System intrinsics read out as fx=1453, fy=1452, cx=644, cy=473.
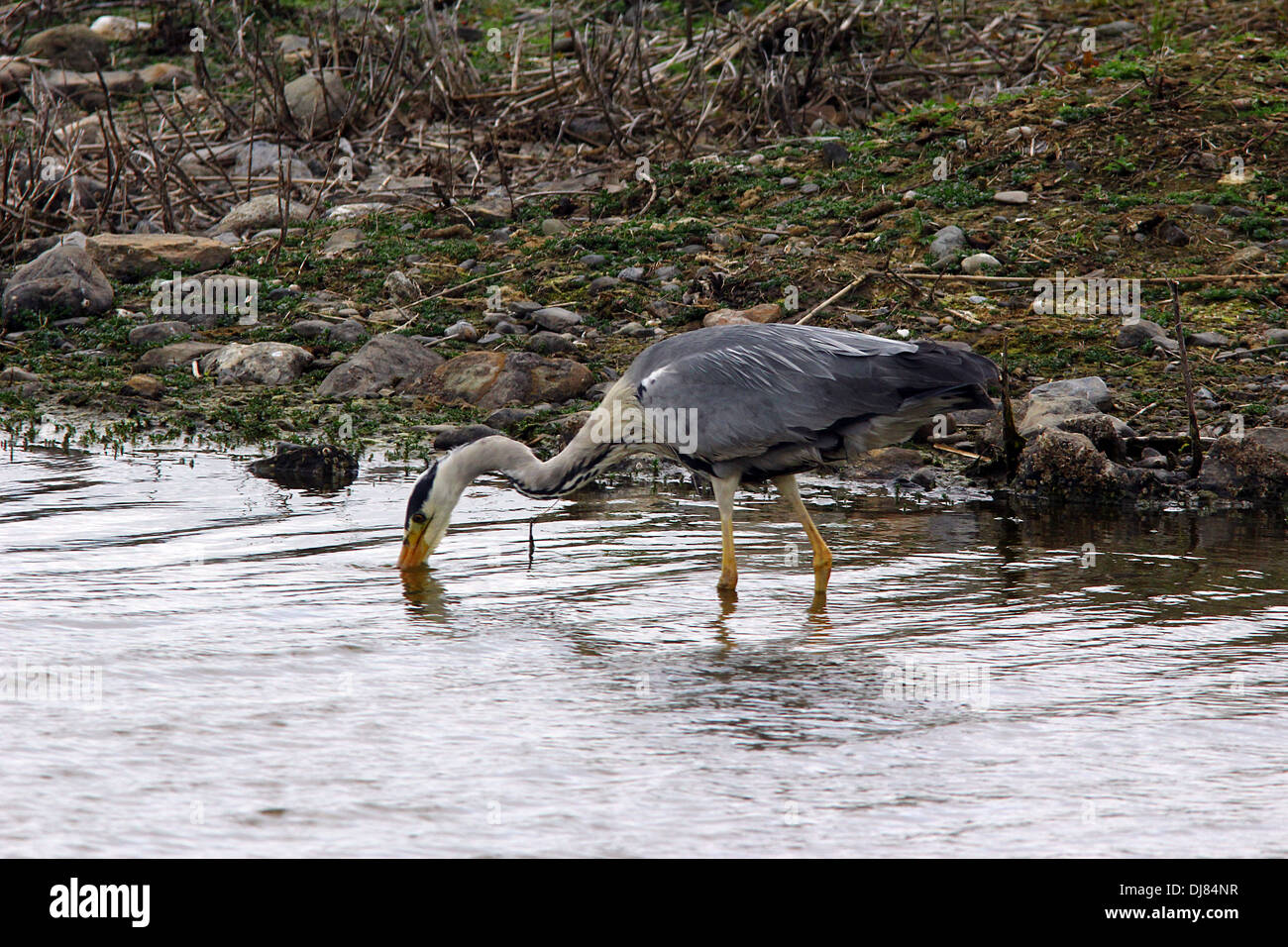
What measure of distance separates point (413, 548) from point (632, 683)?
2056 millimetres

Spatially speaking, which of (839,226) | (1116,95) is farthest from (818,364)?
(1116,95)

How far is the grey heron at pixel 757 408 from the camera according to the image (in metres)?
7.00

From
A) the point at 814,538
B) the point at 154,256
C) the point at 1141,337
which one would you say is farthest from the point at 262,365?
the point at 1141,337

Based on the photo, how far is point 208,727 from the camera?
5.04 m

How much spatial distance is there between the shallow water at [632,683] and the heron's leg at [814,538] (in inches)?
6.2

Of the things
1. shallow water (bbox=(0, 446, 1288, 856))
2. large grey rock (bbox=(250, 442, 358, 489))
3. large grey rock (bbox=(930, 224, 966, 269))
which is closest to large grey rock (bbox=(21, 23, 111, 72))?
large grey rock (bbox=(250, 442, 358, 489))

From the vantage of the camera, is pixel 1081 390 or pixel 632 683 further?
pixel 1081 390

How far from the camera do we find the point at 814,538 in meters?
7.22

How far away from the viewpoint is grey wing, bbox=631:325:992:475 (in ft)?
22.9

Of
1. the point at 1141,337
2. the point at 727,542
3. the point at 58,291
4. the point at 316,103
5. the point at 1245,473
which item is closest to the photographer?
the point at 727,542

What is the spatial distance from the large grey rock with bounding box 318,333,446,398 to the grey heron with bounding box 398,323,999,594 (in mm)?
3455

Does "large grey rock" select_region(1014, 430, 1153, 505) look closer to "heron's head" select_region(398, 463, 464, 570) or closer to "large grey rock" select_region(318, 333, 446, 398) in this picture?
"heron's head" select_region(398, 463, 464, 570)

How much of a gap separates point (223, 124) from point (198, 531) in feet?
31.4

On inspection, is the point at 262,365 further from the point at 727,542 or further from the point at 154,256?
the point at 727,542
